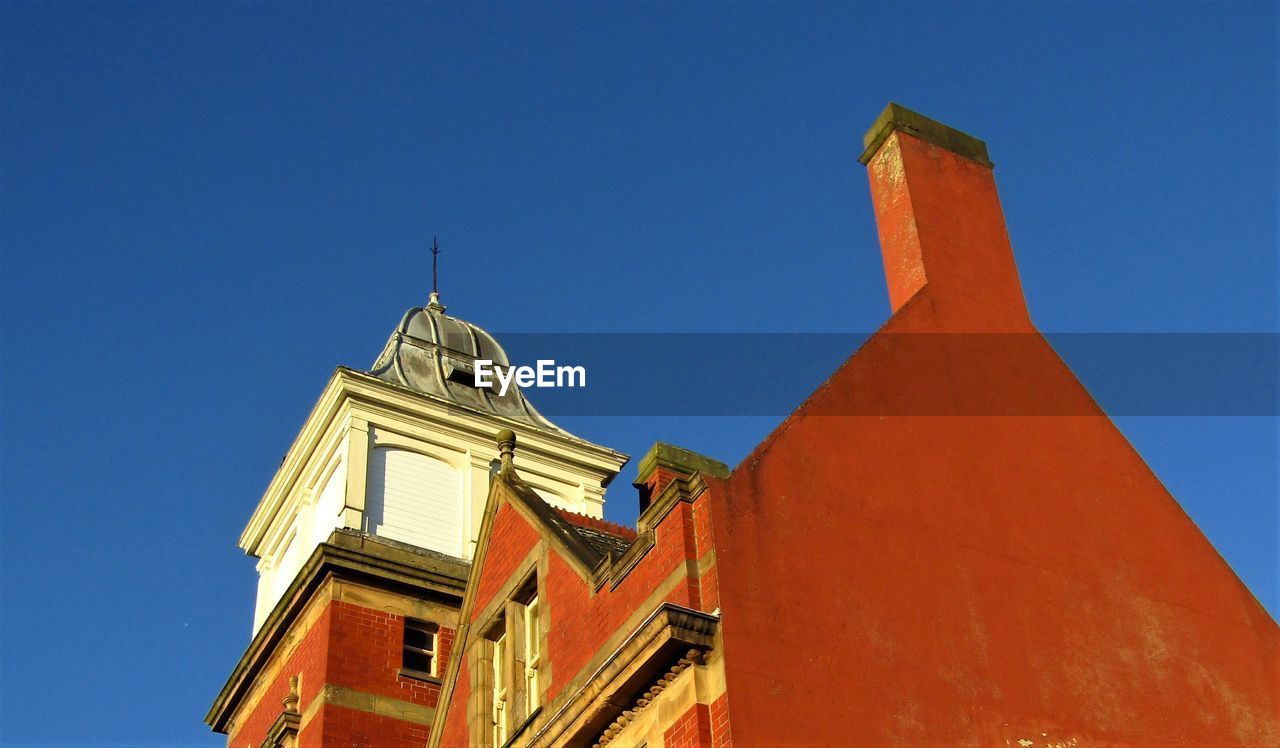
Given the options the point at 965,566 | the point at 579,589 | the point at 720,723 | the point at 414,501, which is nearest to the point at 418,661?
the point at 414,501

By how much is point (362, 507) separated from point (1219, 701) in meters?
14.7

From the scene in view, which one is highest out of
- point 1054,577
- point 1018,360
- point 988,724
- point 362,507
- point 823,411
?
point 362,507

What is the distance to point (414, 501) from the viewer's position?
28.5m

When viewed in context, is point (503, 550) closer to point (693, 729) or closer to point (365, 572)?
point (365, 572)

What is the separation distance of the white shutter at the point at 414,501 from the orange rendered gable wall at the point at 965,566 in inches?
417

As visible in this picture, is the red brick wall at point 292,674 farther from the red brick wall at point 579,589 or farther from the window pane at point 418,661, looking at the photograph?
the red brick wall at point 579,589

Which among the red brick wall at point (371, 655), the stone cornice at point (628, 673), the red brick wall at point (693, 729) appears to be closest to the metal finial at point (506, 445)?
the red brick wall at point (371, 655)

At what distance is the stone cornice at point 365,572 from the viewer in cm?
2552

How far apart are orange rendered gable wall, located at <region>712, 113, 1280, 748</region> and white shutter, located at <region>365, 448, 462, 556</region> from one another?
10.6 meters

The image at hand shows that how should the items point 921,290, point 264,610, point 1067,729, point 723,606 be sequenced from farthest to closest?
point 264,610, point 921,290, point 1067,729, point 723,606

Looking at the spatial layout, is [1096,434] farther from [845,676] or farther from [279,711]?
[279,711]

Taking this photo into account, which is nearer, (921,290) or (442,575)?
(921,290)

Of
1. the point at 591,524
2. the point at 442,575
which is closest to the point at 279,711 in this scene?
the point at 442,575

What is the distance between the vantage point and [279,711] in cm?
2616
